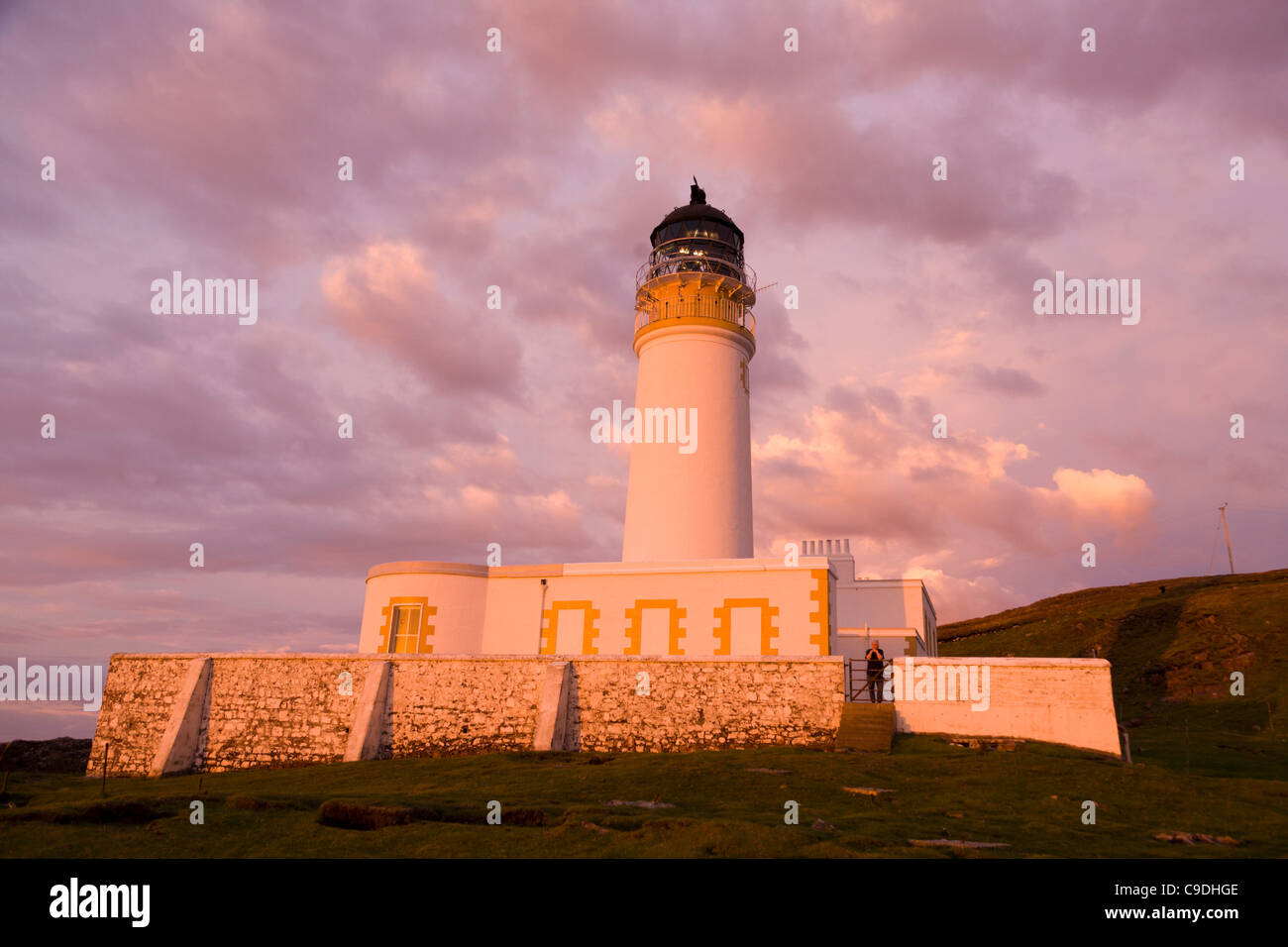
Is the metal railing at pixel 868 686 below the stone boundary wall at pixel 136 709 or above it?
above

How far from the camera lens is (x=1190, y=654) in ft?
141

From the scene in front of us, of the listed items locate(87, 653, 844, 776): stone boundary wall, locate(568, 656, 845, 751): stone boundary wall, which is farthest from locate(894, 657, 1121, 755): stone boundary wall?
locate(87, 653, 844, 776): stone boundary wall

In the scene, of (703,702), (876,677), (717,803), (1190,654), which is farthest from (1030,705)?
(1190,654)

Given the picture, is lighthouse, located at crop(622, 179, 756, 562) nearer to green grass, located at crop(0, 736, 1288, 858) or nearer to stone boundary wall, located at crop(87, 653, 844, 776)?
stone boundary wall, located at crop(87, 653, 844, 776)

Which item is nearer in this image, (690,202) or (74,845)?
(74,845)

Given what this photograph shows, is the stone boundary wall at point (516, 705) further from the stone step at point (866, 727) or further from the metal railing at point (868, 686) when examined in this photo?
the metal railing at point (868, 686)

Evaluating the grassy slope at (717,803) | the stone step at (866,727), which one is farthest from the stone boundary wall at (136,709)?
the stone step at (866,727)

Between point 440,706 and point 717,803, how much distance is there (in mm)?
12553

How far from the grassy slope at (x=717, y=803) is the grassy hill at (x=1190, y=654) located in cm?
43

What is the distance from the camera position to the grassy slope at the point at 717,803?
37.8 feet

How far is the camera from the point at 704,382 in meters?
32.2

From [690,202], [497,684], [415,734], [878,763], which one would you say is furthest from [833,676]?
[690,202]
